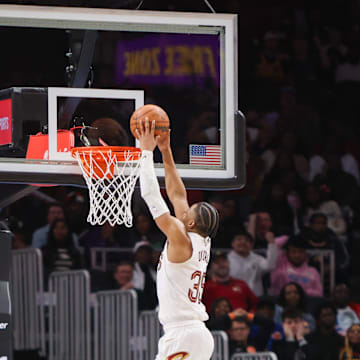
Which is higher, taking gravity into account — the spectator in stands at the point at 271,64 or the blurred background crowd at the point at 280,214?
the spectator in stands at the point at 271,64

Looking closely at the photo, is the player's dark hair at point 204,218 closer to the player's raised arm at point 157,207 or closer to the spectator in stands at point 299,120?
the player's raised arm at point 157,207

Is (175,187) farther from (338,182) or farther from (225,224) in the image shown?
(338,182)

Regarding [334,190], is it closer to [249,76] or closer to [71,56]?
[249,76]

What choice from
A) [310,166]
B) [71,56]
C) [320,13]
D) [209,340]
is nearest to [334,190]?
[310,166]

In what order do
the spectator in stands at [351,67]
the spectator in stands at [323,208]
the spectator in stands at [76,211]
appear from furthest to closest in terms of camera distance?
1. the spectator in stands at [351,67]
2. the spectator in stands at [323,208]
3. the spectator in stands at [76,211]

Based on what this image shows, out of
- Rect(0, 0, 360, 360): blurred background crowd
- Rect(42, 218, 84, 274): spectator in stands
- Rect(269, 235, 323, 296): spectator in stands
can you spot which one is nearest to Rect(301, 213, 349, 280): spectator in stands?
Rect(0, 0, 360, 360): blurred background crowd

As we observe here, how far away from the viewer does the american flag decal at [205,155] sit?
5.93 m

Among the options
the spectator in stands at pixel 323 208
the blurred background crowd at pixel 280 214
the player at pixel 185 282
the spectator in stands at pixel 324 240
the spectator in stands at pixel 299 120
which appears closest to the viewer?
the player at pixel 185 282

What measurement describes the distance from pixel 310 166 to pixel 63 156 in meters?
5.03

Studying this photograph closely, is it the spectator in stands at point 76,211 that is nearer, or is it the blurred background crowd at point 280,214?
the blurred background crowd at point 280,214

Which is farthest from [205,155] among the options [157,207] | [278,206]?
[278,206]

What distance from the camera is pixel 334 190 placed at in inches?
394

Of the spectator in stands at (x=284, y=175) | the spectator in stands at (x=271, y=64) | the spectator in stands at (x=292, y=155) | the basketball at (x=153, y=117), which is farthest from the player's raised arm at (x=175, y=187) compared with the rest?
the spectator in stands at (x=271, y=64)

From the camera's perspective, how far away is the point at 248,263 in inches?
347
